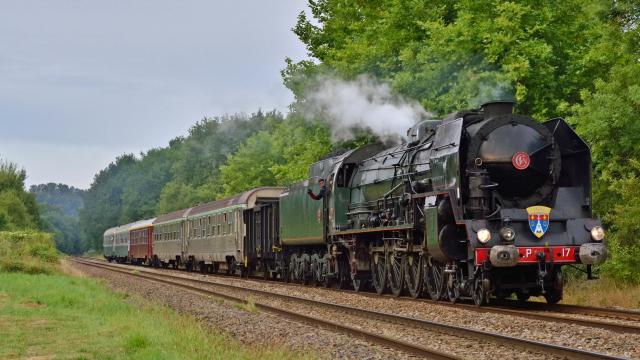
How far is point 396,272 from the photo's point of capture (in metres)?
18.7

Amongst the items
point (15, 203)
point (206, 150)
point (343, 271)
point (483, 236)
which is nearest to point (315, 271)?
point (343, 271)

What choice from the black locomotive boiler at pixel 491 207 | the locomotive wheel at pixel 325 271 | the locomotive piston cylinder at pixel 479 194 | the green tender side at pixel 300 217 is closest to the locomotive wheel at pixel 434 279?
the black locomotive boiler at pixel 491 207

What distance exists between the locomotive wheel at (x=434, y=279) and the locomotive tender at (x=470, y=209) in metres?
0.03

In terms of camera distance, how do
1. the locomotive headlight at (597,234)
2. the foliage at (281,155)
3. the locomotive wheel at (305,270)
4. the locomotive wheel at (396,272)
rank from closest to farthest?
the locomotive headlight at (597,234) → the locomotive wheel at (396,272) → the locomotive wheel at (305,270) → the foliage at (281,155)

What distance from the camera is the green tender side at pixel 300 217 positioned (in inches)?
909

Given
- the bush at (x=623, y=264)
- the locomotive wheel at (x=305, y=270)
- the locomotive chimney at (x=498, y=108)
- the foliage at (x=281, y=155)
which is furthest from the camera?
the foliage at (x=281, y=155)

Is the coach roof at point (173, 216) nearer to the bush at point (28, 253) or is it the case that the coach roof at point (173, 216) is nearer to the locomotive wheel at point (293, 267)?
the bush at point (28, 253)

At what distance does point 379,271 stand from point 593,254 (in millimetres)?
6675

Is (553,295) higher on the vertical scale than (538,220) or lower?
lower

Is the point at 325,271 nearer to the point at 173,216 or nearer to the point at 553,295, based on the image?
the point at 553,295

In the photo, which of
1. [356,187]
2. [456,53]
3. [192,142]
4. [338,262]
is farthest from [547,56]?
[192,142]

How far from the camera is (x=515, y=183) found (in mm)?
15008

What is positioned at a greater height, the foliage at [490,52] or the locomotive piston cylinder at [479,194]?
the foliage at [490,52]

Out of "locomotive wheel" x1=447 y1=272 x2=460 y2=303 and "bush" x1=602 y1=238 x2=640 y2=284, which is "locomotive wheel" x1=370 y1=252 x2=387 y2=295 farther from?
"bush" x1=602 y1=238 x2=640 y2=284
